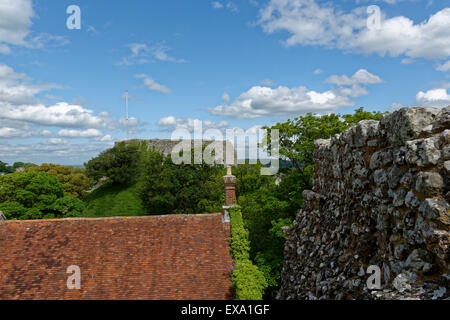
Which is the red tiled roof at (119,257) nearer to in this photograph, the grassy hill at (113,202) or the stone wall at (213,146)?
the grassy hill at (113,202)

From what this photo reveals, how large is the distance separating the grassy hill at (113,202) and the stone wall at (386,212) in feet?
121

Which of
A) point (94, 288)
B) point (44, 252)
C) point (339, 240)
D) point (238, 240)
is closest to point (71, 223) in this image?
point (44, 252)

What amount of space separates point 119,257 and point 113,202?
32.4 m

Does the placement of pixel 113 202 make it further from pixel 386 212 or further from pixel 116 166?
pixel 386 212

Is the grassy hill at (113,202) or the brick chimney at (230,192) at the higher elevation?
the brick chimney at (230,192)

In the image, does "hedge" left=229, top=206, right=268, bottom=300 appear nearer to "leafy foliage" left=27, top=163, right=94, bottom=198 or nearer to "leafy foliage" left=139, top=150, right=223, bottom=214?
"leafy foliage" left=139, top=150, right=223, bottom=214

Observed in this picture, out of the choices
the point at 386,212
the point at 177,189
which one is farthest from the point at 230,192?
the point at 177,189

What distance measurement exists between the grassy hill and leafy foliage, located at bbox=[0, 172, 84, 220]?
733 centimetres

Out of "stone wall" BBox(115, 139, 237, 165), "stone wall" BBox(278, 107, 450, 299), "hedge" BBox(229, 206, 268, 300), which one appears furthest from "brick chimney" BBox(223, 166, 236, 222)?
"stone wall" BBox(115, 139, 237, 165)

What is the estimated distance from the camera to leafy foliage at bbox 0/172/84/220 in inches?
1155

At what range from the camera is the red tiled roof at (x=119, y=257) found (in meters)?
11.5

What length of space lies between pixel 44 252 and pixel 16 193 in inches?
901

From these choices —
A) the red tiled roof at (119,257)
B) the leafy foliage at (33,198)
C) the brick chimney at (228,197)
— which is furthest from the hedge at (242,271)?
the leafy foliage at (33,198)
